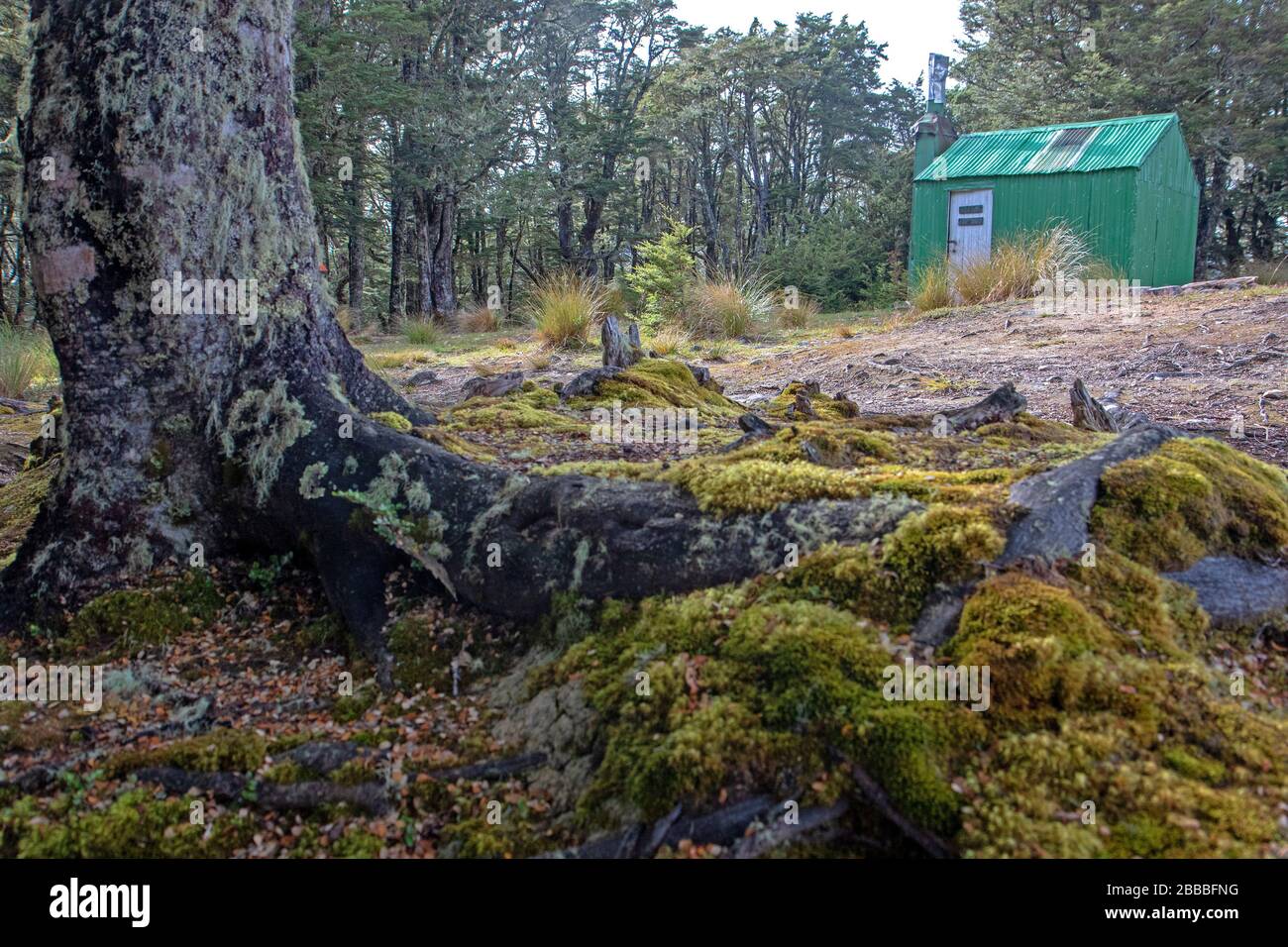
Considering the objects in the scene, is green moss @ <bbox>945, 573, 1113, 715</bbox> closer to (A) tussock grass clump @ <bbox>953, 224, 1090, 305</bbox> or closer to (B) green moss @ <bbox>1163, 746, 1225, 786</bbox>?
(B) green moss @ <bbox>1163, 746, 1225, 786</bbox>

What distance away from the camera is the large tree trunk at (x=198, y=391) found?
3.11m

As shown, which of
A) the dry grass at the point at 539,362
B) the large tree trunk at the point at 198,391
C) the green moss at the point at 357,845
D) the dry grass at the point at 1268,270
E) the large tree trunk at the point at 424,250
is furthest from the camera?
the large tree trunk at the point at 424,250

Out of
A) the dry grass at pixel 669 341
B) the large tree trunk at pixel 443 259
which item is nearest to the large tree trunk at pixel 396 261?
the large tree trunk at pixel 443 259

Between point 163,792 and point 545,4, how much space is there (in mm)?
28382

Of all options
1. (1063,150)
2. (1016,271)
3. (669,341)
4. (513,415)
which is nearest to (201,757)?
(513,415)

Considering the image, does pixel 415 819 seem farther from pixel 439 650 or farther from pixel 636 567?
pixel 636 567

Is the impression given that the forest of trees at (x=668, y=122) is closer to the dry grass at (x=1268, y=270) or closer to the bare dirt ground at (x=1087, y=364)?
the dry grass at (x=1268, y=270)

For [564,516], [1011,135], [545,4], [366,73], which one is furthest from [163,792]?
[545,4]

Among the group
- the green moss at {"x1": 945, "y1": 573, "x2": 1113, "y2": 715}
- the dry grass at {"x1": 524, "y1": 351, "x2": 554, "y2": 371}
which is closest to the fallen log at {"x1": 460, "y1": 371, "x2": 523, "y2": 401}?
the dry grass at {"x1": 524, "y1": 351, "x2": 554, "y2": 371}

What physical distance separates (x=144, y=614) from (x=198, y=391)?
84 cm

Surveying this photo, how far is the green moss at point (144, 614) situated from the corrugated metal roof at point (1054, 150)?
18.2 meters

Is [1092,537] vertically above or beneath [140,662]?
above

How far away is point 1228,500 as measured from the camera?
2.98 meters

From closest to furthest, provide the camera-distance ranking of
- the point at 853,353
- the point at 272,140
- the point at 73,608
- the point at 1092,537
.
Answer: the point at 1092,537 < the point at 73,608 < the point at 272,140 < the point at 853,353
